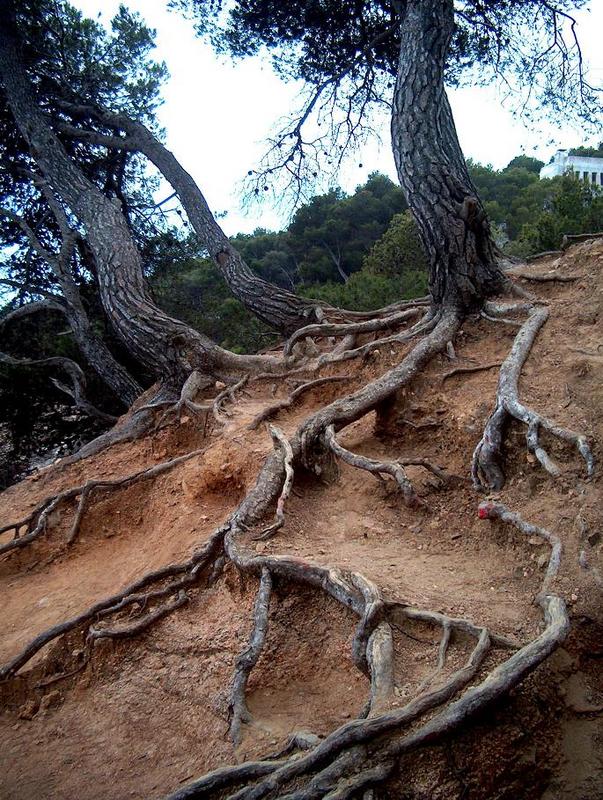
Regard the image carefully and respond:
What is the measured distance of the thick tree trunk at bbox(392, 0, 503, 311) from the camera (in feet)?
15.2

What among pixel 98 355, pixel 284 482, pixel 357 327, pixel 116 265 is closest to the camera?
pixel 284 482

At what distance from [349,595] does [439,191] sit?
3.56 meters

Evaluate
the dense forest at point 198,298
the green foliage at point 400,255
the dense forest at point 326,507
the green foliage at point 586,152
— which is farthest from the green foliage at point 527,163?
the dense forest at point 326,507

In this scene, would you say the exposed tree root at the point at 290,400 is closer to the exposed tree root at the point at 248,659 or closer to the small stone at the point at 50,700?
the exposed tree root at the point at 248,659

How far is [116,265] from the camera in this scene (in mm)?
6508

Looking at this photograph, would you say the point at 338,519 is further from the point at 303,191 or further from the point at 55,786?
the point at 303,191

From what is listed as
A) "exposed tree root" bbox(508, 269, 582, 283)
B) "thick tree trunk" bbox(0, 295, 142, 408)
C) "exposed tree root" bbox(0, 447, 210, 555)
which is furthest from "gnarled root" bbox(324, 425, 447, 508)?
"thick tree trunk" bbox(0, 295, 142, 408)

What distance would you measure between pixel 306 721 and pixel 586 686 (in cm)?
103

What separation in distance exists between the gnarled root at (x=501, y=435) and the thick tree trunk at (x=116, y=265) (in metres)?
2.88

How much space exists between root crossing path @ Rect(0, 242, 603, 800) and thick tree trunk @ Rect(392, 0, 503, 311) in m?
0.33

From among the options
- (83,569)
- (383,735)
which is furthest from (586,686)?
(83,569)

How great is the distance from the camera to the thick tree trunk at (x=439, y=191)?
4629mm

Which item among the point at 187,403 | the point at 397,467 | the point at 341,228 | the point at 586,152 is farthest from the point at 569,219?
the point at 586,152

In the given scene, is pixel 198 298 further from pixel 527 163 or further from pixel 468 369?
pixel 527 163
